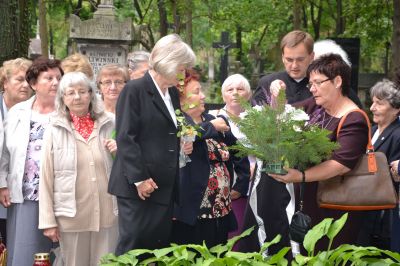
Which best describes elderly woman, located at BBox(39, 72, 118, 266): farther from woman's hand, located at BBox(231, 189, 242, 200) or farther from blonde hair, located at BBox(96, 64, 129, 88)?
woman's hand, located at BBox(231, 189, 242, 200)

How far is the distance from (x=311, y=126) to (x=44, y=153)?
2.10m

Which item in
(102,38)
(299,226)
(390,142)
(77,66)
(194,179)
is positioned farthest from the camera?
(102,38)

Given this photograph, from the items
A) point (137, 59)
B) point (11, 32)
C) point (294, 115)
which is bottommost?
point (294, 115)

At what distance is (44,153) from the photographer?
6.02 meters

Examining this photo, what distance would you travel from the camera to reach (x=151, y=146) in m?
5.49

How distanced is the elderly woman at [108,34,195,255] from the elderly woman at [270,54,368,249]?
79 cm

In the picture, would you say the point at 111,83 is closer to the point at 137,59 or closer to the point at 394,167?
the point at 137,59

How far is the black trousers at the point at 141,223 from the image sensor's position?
5488 millimetres

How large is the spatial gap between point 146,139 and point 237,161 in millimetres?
1486

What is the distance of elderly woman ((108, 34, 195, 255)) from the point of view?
5.44 m

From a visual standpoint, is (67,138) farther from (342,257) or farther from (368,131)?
(342,257)

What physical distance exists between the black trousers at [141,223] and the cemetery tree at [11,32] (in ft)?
17.7

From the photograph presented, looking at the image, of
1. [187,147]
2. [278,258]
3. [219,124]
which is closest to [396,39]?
[219,124]

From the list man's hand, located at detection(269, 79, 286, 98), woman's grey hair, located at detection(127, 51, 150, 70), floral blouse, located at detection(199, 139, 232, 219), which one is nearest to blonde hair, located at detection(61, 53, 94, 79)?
woman's grey hair, located at detection(127, 51, 150, 70)
